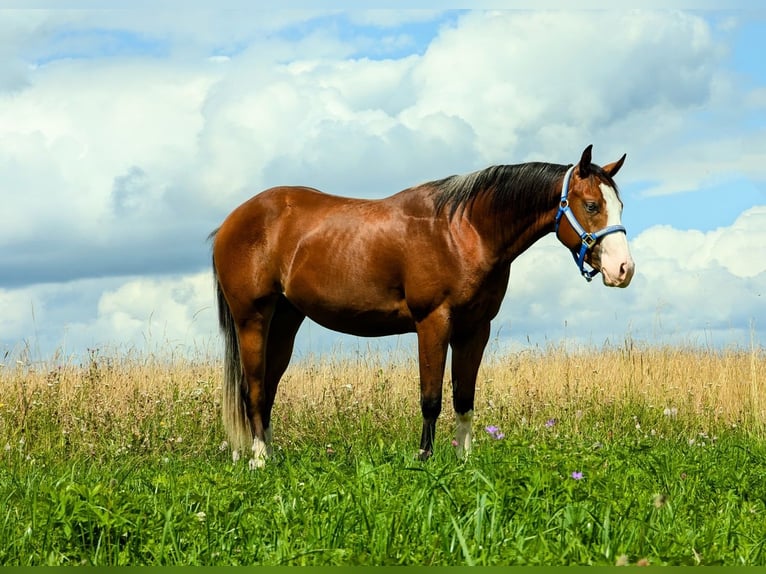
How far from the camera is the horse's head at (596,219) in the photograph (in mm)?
6332

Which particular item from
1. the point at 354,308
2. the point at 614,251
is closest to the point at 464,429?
the point at 354,308

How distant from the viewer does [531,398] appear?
9.85 meters

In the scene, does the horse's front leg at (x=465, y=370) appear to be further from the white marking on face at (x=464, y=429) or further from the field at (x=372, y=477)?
the field at (x=372, y=477)

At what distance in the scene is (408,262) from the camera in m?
6.84

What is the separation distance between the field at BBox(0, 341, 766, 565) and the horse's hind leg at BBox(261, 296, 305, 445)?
0.77 metres

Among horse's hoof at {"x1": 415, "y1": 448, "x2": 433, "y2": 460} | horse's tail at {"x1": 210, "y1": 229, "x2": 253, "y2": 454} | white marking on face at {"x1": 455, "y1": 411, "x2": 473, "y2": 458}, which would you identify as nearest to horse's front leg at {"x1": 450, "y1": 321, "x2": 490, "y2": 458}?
white marking on face at {"x1": 455, "y1": 411, "x2": 473, "y2": 458}

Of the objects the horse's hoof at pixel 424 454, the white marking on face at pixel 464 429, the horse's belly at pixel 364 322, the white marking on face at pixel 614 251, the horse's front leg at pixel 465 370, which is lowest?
the horse's hoof at pixel 424 454

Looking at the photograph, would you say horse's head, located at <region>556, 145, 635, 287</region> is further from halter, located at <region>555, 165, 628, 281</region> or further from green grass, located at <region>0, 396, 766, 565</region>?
green grass, located at <region>0, 396, 766, 565</region>

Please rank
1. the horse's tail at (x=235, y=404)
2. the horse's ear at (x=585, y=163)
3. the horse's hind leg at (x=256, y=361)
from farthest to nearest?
the horse's tail at (x=235, y=404), the horse's hind leg at (x=256, y=361), the horse's ear at (x=585, y=163)

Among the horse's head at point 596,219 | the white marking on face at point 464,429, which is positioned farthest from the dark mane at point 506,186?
the white marking on face at point 464,429

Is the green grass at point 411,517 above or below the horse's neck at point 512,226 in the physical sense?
below

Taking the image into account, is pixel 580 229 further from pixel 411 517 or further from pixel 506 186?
pixel 411 517

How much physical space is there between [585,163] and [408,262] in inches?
60.9

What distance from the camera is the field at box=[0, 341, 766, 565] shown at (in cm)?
362
